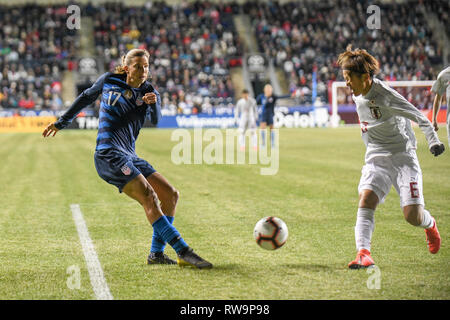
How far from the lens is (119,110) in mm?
5707

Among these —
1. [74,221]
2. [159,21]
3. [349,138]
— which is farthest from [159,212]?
[159,21]

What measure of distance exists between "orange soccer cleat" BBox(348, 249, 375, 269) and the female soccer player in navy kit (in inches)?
51.8

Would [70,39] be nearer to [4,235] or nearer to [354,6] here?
[354,6]

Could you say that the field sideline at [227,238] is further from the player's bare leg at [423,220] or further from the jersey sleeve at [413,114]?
the jersey sleeve at [413,114]

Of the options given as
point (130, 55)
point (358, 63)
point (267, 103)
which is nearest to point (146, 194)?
point (130, 55)

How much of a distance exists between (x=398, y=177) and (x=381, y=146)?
0.34 m

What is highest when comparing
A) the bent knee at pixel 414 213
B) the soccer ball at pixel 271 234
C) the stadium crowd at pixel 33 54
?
the stadium crowd at pixel 33 54

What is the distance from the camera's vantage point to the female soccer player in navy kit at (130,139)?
18.4ft

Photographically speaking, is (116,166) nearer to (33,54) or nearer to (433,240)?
(433,240)

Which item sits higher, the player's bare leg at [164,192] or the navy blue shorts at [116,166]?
the navy blue shorts at [116,166]

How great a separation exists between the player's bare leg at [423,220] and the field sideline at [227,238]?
141 mm

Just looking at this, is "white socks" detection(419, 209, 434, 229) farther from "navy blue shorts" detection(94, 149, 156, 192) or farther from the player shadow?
"navy blue shorts" detection(94, 149, 156, 192)

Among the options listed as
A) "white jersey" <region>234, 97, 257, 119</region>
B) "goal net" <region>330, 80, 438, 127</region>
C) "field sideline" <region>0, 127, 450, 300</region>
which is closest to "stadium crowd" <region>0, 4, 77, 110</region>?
"white jersey" <region>234, 97, 257, 119</region>

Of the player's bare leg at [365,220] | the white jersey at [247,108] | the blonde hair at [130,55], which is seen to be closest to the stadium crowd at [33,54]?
the white jersey at [247,108]
